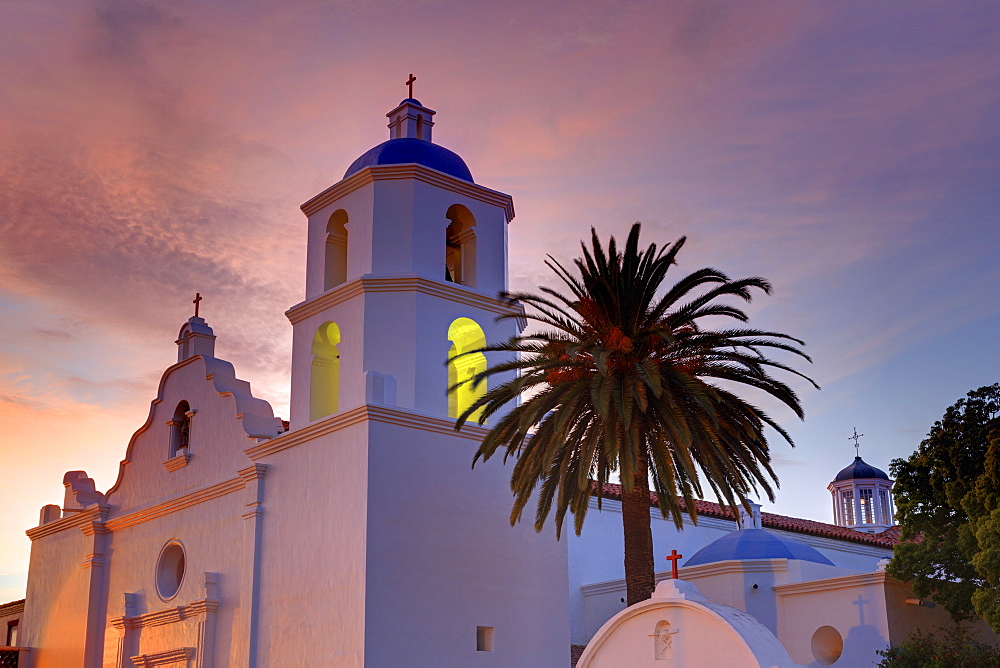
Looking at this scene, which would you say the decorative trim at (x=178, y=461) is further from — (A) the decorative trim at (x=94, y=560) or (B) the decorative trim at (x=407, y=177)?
(B) the decorative trim at (x=407, y=177)

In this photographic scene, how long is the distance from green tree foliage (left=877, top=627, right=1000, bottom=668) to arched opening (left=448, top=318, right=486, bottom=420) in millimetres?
9082

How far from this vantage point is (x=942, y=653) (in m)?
20.9

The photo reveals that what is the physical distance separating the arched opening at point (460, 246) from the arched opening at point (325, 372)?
269 cm

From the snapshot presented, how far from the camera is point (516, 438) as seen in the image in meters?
20.5

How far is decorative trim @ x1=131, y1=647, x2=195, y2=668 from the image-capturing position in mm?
23578

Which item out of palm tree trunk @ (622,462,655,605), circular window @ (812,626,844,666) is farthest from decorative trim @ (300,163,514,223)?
circular window @ (812,626,844,666)

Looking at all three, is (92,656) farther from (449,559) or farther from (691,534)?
(691,534)

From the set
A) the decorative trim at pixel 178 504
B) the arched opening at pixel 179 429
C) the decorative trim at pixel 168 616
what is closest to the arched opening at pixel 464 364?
the decorative trim at pixel 178 504

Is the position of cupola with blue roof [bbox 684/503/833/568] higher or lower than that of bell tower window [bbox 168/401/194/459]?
lower

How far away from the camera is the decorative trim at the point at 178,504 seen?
78.8 feet

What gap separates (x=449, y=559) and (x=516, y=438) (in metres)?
2.59

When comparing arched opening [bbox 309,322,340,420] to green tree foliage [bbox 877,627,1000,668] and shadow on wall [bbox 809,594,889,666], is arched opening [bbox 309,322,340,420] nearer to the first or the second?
shadow on wall [bbox 809,594,889,666]

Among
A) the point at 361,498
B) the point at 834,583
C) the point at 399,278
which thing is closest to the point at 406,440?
the point at 361,498

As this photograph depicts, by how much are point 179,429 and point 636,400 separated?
12799 mm
